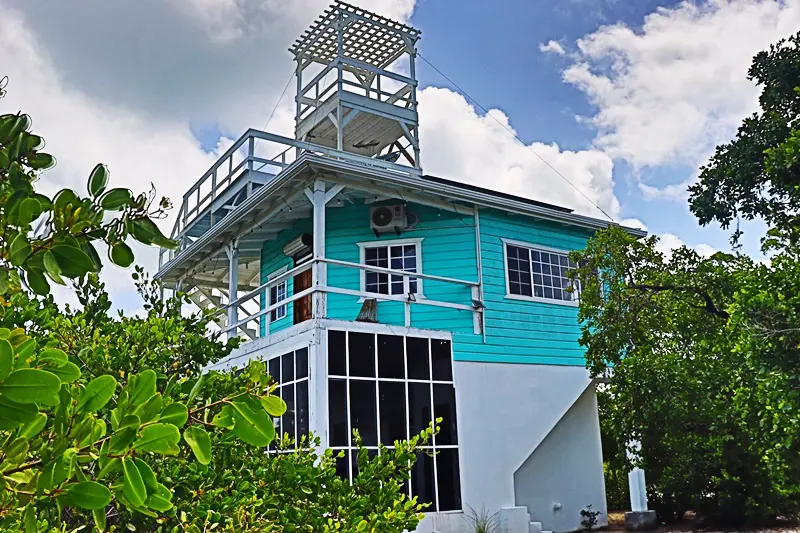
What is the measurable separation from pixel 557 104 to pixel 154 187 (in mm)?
14276

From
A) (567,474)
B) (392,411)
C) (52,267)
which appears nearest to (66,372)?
(52,267)

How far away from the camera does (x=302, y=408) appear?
954 centimetres

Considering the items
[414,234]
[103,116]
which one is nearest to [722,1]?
[414,234]

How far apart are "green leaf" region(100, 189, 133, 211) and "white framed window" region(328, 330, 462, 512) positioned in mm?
7938

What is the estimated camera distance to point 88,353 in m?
3.89

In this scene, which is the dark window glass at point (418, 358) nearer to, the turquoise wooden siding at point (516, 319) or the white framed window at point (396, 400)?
the white framed window at point (396, 400)

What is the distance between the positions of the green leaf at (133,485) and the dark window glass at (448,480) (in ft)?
30.9

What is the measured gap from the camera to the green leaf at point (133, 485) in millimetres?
1042

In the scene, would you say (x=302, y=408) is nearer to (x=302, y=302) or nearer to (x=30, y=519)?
(x=302, y=302)

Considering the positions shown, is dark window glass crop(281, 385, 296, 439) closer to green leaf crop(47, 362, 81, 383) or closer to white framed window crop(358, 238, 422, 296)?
white framed window crop(358, 238, 422, 296)

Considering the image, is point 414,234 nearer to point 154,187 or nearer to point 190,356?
point 190,356

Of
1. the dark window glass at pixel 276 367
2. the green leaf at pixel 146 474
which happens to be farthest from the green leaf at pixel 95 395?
the dark window glass at pixel 276 367

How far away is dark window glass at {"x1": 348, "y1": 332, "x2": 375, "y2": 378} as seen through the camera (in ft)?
31.6

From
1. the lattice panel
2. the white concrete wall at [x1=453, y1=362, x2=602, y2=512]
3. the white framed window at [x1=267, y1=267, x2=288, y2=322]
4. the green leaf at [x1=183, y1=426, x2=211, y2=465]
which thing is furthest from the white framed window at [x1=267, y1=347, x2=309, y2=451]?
the green leaf at [x1=183, y1=426, x2=211, y2=465]
